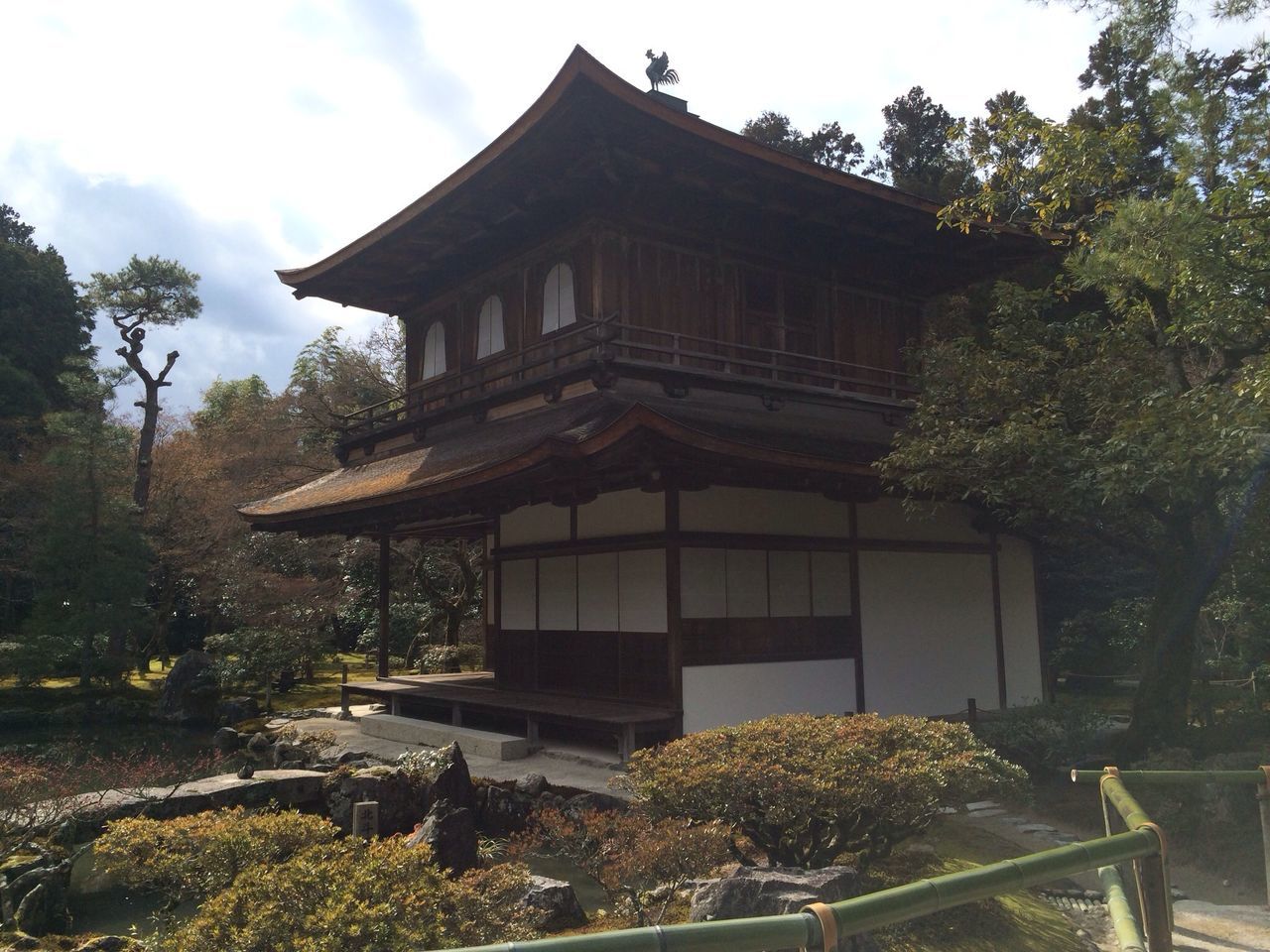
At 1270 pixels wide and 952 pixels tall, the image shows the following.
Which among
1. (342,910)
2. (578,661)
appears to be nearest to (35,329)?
(578,661)

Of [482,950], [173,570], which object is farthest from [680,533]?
[173,570]

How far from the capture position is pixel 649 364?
11.1 metres

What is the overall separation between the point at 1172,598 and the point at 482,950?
364 inches

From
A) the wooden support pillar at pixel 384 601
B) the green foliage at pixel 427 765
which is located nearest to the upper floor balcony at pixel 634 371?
the wooden support pillar at pixel 384 601

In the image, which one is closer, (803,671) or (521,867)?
(521,867)

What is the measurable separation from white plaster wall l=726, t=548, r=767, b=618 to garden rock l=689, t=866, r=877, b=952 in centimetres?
597

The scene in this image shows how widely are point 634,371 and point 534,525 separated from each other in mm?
3013

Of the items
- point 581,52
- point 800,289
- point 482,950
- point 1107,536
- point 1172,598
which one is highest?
point 581,52

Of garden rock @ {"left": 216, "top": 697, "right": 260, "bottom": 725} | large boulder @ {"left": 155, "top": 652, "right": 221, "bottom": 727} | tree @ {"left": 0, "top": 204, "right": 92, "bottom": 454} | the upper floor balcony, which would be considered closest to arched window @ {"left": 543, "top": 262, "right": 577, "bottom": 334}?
the upper floor balcony

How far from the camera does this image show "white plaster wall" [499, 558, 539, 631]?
42.3 feet

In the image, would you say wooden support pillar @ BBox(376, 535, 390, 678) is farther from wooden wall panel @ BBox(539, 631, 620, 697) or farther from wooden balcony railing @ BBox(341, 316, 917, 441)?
wooden wall panel @ BBox(539, 631, 620, 697)

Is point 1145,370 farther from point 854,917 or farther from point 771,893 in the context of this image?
point 854,917

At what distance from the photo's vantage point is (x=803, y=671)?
10945 millimetres

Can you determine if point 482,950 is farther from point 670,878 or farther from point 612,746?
point 612,746
